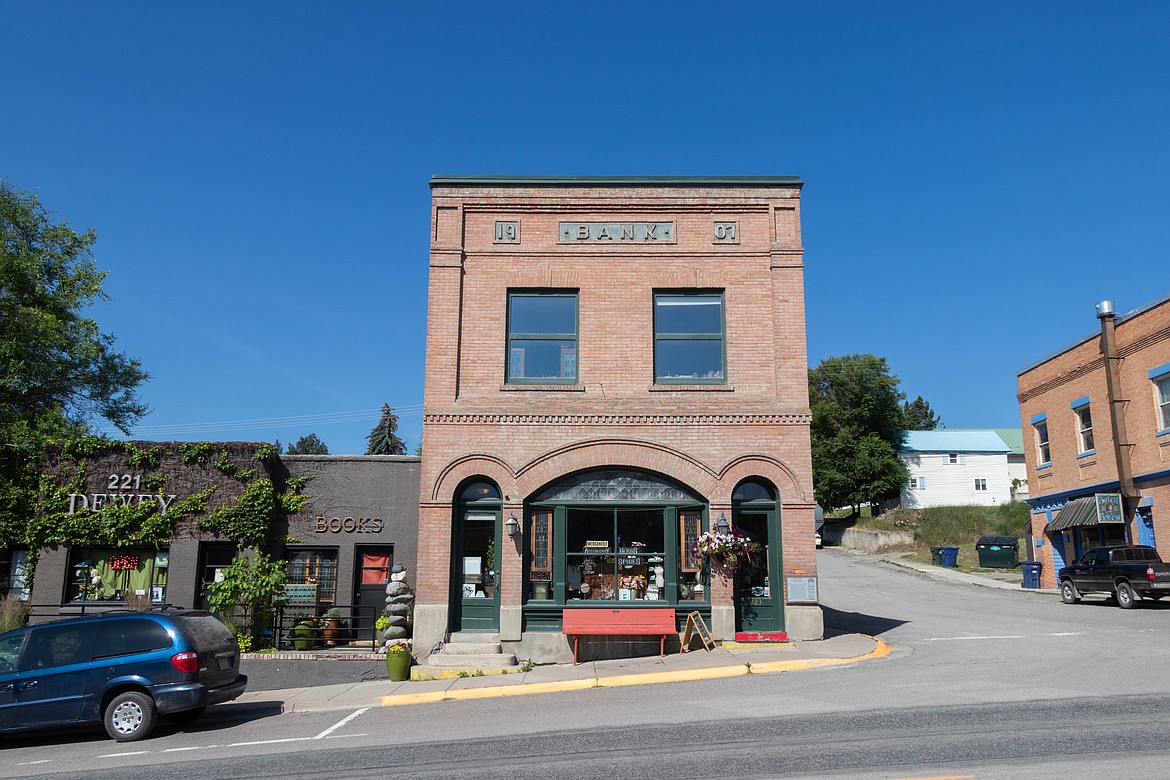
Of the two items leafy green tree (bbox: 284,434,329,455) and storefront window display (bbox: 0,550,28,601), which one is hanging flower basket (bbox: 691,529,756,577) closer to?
storefront window display (bbox: 0,550,28,601)

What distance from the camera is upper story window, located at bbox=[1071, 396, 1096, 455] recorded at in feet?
89.8

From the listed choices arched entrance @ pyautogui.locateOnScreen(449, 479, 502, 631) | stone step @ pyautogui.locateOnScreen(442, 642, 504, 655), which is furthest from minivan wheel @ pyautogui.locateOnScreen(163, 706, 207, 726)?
arched entrance @ pyautogui.locateOnScreen(449, 479, 502, 631)

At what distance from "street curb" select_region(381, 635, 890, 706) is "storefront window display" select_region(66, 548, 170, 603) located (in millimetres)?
7116

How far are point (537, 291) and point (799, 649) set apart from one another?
840cm

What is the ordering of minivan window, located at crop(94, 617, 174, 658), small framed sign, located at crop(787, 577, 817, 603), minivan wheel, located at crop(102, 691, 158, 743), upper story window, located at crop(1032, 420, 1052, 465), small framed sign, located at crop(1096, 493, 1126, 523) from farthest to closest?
1. upper story window, located at crop(1032, 420, 1052, 465)
2. small framed sign, located at crop(1096, 493, 1126, 523)
3. small framed sign, located at crop(787, 577, 817, 603)
4. minivan window, located at crop(94, 617, 174, 658)
5. minivan wheel, located at crop(102, 691, 158, 743)

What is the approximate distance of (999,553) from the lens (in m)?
38.2

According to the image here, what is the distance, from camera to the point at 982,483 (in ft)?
192

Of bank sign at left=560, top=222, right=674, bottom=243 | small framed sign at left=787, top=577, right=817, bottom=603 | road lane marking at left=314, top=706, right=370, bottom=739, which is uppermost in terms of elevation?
bank sign at left=560, top=222, right=674, bottom=243

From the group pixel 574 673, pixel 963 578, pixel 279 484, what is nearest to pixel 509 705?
pixel 574 673

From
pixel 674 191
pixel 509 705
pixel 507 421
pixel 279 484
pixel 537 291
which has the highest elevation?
pixel 674 191

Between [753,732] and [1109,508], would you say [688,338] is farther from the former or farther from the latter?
[1109,508]

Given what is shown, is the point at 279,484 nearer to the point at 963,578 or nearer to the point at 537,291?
the point at 537,291

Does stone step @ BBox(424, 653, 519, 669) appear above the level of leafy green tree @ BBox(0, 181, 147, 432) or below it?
below

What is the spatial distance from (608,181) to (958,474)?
1926 inches
